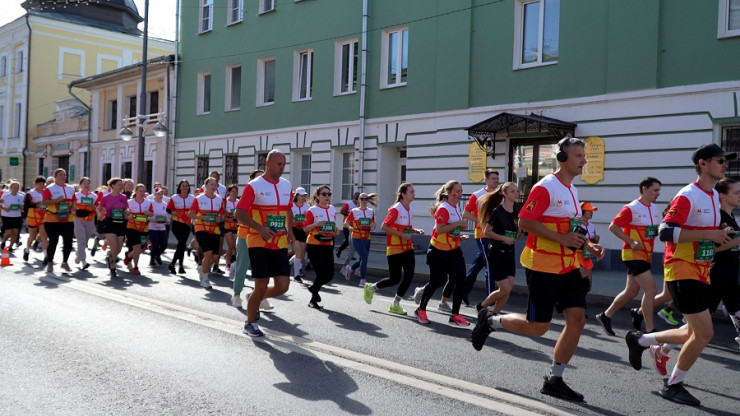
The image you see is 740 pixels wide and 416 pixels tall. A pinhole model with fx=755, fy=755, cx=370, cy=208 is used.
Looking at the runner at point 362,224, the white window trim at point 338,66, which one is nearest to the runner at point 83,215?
the runner at point 362,224

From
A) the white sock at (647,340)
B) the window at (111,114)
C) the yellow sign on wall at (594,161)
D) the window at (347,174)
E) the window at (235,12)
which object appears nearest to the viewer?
the white sock at (647,340)

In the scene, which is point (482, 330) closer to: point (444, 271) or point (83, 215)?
point (444, 271)

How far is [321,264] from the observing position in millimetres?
10516

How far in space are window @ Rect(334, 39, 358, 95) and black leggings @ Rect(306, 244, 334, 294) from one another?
42.8 feet

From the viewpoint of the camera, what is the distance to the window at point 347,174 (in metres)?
23.3

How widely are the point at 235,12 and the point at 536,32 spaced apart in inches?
539

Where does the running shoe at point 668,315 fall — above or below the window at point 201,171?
below

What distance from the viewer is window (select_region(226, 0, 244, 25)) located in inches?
1080

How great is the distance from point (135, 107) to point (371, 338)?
30310 millimetres

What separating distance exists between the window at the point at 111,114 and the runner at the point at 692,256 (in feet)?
113

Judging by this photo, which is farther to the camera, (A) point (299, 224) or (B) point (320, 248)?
(A) point (299, 224)

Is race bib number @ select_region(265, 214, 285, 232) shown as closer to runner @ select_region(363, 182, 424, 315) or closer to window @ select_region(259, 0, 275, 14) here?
runner @ select_region(363, 182, 424, 315)

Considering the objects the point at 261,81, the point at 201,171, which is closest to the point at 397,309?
the point at 261,81

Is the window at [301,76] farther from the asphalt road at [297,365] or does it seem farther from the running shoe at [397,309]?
Result: the running shoe at [397,309]
